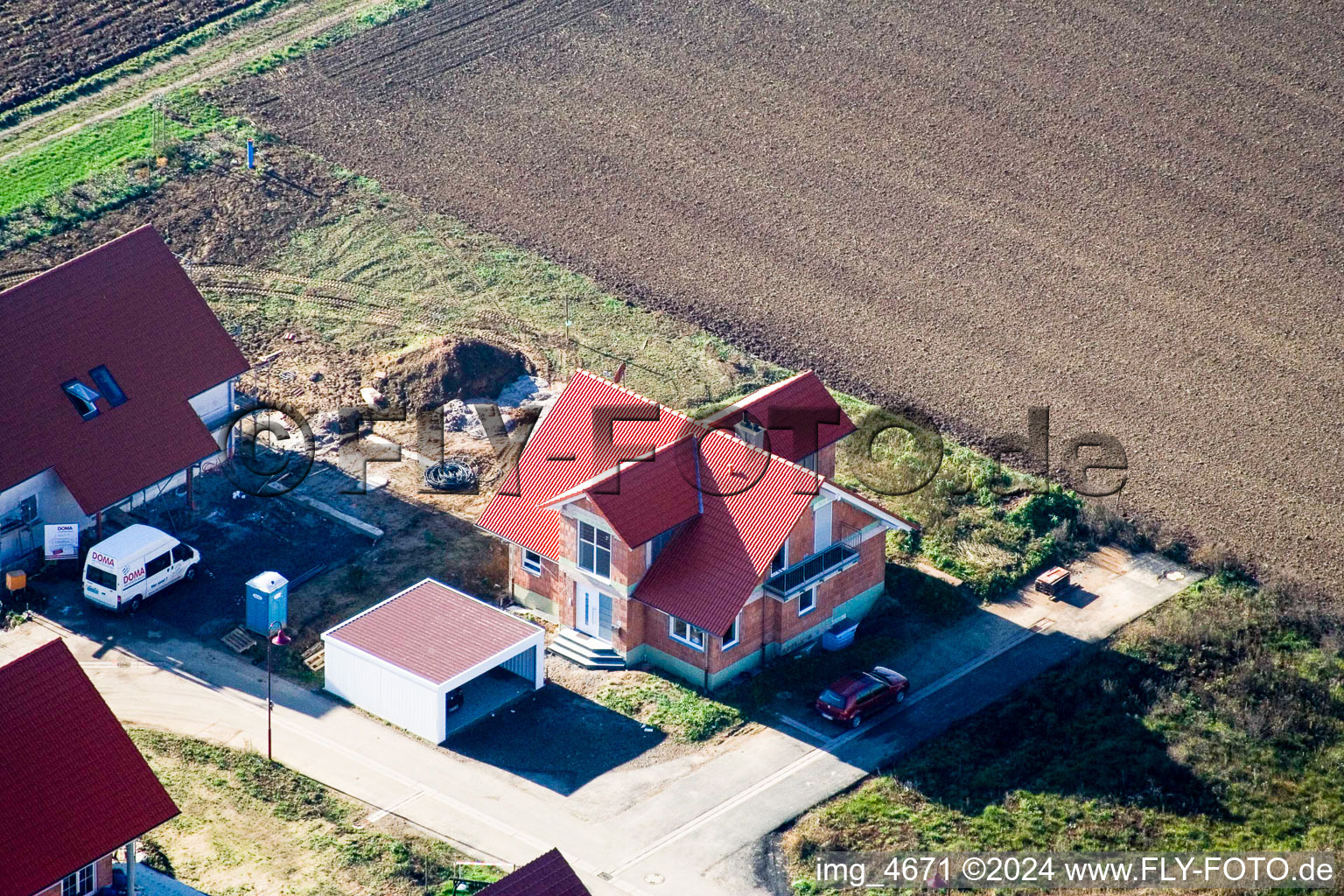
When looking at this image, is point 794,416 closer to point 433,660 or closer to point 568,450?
point 568,450

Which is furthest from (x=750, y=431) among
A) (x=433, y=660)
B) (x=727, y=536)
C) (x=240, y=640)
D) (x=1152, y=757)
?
(x=240, y=640)

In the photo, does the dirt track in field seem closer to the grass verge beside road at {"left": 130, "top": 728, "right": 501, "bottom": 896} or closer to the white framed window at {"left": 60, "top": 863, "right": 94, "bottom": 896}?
the grass verge beside road at {"left": 130, "top": 728, "right": 501, "bottom": 896}

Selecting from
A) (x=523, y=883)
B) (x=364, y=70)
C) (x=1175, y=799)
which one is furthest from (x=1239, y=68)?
(x=523, y=883)

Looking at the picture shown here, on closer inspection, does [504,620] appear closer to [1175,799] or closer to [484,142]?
[1175,799]

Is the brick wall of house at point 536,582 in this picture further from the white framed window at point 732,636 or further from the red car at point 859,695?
the red car at point 859,695

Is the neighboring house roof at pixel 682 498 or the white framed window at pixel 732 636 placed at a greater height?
the neighboring house roof at pixel 682 498

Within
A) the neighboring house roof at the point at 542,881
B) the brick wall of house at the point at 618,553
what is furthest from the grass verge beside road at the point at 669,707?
the neighboring house roof at the point at 542,881
